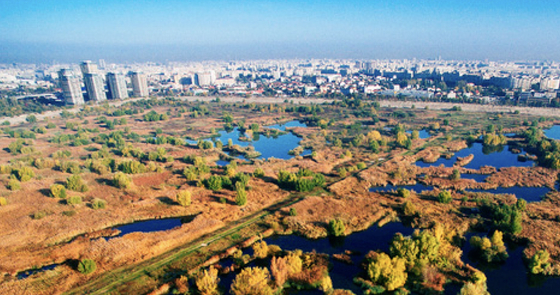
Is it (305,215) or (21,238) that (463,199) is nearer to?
(305,215)

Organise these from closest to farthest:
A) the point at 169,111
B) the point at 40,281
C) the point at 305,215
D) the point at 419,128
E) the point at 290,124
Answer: the point at 40,281, the point at 305,215, the point at 419,128, the point at 290,124, the point at 169,111

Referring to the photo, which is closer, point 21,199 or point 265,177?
point 21,199

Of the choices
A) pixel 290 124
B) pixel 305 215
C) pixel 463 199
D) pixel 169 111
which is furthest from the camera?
pixel 169 111

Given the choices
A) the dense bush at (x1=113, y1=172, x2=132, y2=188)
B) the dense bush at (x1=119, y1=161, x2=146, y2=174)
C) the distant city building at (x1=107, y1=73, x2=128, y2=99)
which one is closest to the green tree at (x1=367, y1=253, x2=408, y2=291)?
the dense bush at (x1=113, y1=172, x2=132, y2=188)

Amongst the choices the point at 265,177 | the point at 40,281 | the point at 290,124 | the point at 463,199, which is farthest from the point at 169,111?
the point at 463,199

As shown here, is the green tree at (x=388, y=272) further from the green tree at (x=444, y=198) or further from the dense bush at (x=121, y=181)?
the dense bush at (x=121, y=181)

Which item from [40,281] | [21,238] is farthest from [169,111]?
[40,281]

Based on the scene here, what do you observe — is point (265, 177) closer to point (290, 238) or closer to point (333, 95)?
point (290, 238)

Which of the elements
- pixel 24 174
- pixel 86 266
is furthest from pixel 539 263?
pixel 24 174

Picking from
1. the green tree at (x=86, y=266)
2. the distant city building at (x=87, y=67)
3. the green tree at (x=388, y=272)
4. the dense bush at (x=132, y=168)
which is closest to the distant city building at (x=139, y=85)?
the distant city building at (x=87, y=67)
